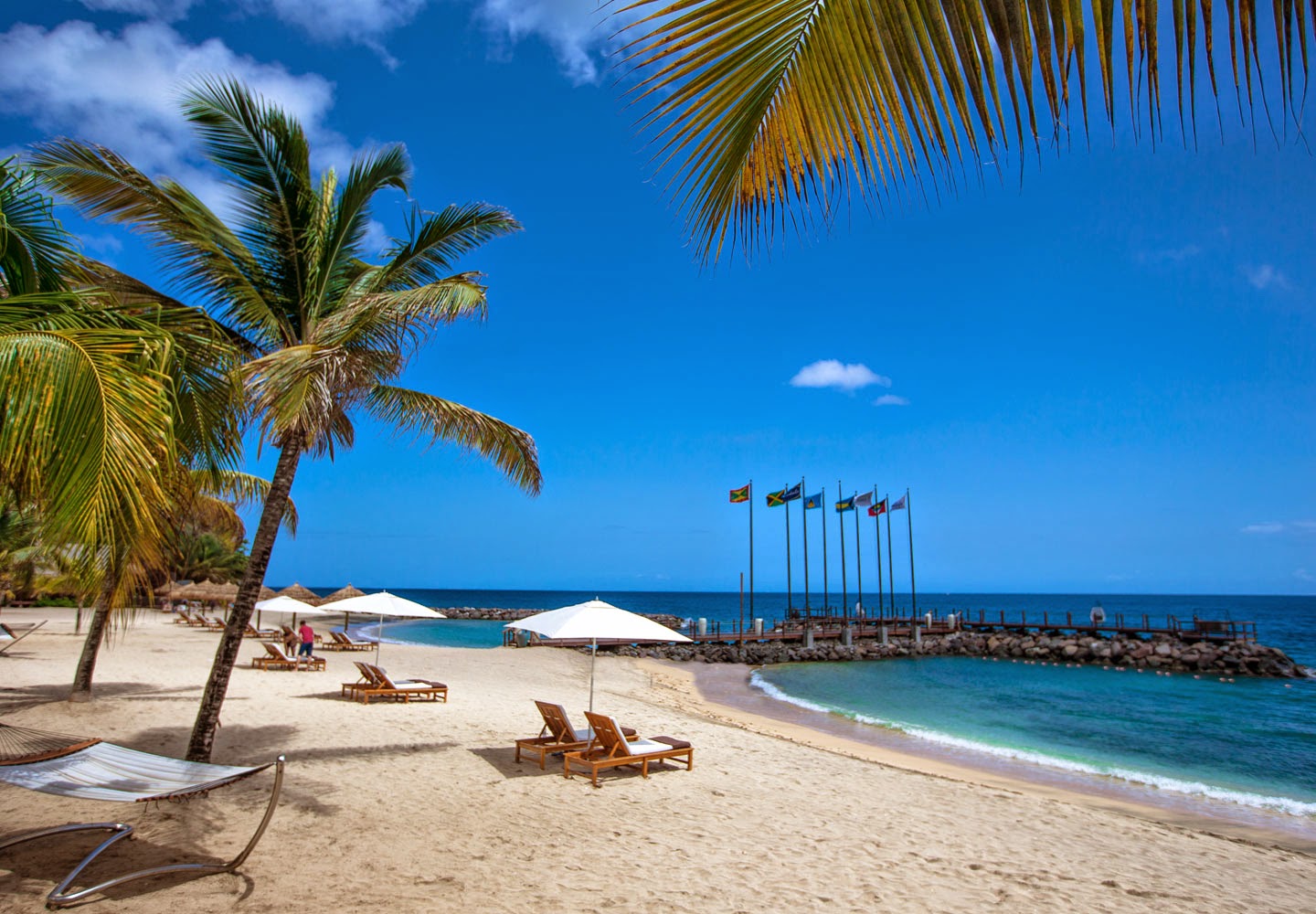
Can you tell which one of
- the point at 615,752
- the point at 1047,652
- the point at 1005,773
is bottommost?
the point at 1005,773

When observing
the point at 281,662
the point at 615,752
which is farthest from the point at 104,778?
the point at 281,662

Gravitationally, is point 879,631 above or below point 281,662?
above

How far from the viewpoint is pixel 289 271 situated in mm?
8180

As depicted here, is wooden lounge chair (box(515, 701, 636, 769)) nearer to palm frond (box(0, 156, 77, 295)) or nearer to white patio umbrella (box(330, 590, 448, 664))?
white patio umbrella (box(330, 590, 448, 664))

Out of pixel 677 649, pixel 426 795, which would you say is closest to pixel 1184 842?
pixel 426 795

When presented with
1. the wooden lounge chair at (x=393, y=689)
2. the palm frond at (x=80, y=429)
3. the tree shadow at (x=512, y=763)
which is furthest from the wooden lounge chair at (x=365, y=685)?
the palm frond at (x=80, y=429)

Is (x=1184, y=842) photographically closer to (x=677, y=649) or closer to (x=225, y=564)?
(x=677, y=649)

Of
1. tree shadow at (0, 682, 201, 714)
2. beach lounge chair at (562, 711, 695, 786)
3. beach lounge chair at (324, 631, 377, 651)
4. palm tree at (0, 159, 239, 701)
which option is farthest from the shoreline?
palm tree at (0, 159, 239, 701)

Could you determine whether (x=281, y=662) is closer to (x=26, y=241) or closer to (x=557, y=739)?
(x=557, y=739)

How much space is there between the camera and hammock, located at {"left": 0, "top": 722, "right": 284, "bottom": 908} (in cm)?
457

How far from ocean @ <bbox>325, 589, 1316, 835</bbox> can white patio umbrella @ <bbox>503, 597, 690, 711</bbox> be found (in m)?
8.06

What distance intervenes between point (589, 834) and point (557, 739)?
296 cm

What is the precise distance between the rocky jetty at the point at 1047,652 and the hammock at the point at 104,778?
28.9m

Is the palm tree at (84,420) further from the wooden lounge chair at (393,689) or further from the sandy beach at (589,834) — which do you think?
the wooden lounge chair at (393,689)
